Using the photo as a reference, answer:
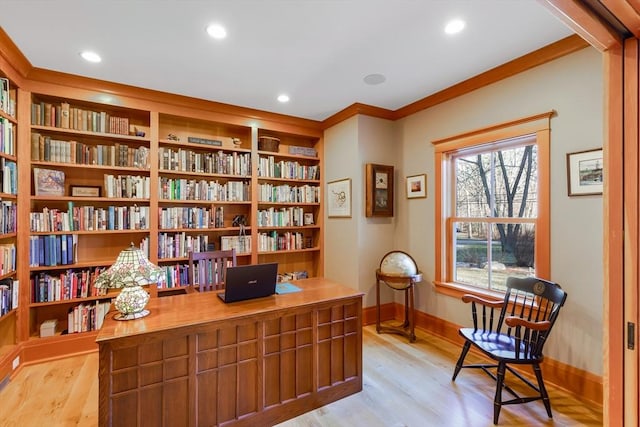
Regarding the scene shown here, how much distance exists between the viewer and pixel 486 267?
311cm

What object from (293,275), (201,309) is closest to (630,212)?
(201,309)

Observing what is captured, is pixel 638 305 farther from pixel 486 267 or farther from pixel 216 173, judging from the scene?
pixel 216 173

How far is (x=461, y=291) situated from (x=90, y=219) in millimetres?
3910

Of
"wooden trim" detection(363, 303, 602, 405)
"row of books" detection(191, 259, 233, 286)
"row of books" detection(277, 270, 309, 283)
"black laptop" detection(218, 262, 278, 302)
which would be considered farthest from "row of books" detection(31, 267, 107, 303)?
"wooden trim" detection(363, 303, 602, 405)

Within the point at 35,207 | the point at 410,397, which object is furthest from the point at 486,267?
the point at 35,207

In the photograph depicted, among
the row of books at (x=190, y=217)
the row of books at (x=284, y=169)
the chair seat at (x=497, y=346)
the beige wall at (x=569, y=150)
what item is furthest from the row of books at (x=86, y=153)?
the chair seat at (x=497, y=346)

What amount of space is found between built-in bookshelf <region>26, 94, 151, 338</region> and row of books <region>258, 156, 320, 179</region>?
1.35m

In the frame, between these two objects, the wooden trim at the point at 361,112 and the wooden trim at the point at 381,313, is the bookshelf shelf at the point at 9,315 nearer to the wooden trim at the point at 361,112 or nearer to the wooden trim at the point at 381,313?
the wooden trim at the point at 381,313

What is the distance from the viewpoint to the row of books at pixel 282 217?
4.13 metres

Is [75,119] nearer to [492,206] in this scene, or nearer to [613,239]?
[613,239]

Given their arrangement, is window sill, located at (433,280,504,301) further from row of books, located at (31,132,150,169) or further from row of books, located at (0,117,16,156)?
row of books, located at (0,117,16,156)

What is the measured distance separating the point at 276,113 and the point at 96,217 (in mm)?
2402

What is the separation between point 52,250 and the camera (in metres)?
2.94

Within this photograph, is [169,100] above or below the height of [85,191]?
above
